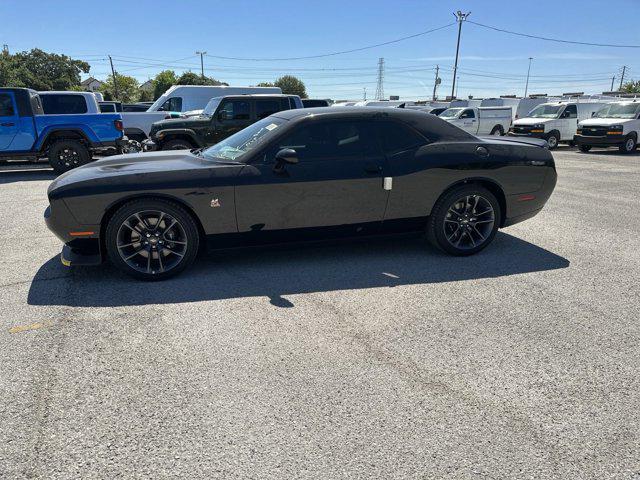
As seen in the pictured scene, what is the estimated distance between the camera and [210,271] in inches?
177

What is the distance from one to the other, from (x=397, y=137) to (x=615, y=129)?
16839mm

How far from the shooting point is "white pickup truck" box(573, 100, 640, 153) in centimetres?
1756

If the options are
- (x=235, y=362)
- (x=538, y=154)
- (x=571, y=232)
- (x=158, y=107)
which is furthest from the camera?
(x=158, y=107)

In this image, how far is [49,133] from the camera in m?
10.8

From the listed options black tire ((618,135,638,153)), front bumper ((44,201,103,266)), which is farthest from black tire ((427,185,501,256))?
black tire ((618,135,638,153))

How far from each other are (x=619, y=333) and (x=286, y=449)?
Result: 2.64 metres

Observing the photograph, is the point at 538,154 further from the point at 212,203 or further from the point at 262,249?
the point at 212,203

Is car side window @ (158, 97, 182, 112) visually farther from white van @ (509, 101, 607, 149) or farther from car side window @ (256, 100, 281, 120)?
white van @ (509, 101, 607, 149)

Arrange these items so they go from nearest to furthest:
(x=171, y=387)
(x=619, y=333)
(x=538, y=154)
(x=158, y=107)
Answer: (x=171, y=387) → (x=619, y=333) → (x=538, y=154) → (x=158, y=107)

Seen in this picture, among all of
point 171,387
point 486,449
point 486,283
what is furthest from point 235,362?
point 486,283

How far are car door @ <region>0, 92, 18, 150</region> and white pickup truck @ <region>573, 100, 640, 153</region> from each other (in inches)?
755

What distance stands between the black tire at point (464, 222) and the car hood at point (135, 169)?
216 centimetres

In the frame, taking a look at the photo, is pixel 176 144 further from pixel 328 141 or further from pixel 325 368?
pixel 325 368

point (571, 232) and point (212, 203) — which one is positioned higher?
point (212, 203)
